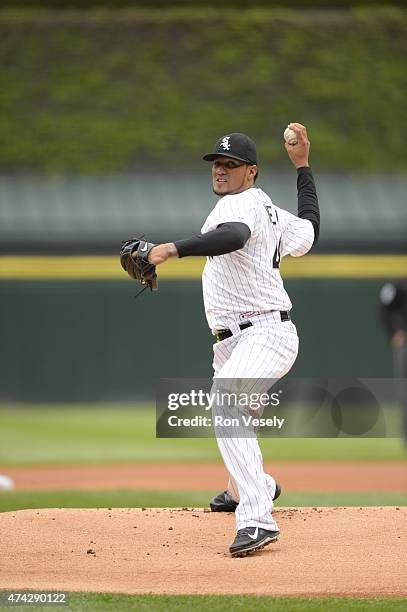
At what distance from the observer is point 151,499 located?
7090 mm

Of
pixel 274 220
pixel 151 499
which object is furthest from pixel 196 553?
pixel 151 499

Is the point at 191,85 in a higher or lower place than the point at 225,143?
higher

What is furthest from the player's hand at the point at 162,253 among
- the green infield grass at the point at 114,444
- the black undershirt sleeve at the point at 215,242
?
the green infield grass at the point at 114,444

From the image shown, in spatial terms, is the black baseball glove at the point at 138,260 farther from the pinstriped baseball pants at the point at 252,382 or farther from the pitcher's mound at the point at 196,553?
the pitcher's mound at the point at 196,553

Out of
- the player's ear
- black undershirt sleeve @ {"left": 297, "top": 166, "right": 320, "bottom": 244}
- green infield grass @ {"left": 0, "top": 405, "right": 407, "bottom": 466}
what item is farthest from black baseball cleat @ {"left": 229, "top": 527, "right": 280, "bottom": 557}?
green infield grass @ {"left": 0, "top": 405, "right": 407, "bottom": 466}

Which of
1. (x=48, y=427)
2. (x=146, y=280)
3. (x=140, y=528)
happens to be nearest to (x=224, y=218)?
(x=146, y=280)

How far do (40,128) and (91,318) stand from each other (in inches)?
255

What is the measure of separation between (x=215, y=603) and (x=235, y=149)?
174 centimetres

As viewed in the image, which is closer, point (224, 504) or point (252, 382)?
point (252, 382)

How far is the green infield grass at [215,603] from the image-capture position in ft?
11.8

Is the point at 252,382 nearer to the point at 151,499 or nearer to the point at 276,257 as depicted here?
the point at 276,257

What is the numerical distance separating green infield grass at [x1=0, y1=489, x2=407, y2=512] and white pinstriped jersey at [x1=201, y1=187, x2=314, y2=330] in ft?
8.25

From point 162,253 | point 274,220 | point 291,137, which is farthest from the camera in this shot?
point 291,137

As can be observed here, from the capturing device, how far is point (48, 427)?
42.7 feet
